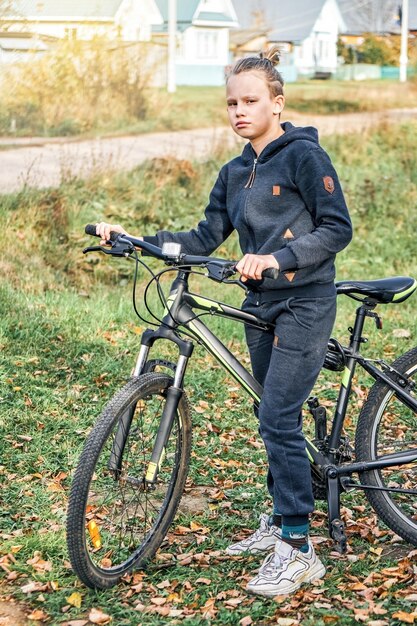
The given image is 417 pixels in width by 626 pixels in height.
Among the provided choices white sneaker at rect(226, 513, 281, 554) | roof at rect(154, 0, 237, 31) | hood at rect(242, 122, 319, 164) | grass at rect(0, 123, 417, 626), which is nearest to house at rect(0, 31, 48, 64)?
grass at rect(0, 123, 417, 626)

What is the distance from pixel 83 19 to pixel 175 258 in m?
9.39

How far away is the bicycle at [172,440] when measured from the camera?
12.5ft

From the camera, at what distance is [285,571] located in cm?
404

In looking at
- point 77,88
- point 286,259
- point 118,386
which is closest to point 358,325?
point 286,259

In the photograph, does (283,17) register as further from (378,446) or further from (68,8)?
(378,446)

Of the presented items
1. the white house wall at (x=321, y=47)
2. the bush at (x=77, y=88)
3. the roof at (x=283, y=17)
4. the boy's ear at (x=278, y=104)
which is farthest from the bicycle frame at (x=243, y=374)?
the white house wall at (x=321, y=47)

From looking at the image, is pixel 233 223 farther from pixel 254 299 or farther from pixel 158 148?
pixel 158 148

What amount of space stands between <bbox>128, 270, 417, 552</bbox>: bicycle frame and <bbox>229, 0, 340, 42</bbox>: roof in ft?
40.7

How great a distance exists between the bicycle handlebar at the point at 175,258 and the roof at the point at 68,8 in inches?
339

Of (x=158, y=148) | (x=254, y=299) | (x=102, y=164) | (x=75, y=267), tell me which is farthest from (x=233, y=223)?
(x=158, y=148)

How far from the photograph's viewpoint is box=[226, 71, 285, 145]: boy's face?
3.87m

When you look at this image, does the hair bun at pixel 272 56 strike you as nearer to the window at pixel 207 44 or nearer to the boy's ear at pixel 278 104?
the boy's ear at pixel 278 104

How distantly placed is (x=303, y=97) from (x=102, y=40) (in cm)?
494

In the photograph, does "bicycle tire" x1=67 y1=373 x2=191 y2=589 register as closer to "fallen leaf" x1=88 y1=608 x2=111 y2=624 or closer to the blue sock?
"fallen leaf" x1=88 y1=608 x2=111 y2=624
